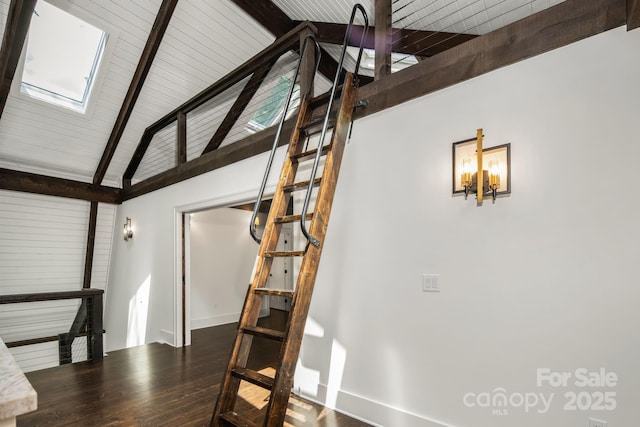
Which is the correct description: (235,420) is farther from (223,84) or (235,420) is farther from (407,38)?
(223,84)

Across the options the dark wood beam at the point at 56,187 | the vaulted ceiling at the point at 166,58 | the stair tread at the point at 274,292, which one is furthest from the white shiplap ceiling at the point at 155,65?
the stair tread at the point at 274,292

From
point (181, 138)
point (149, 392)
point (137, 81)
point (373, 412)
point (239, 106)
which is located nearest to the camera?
point (373, 412)

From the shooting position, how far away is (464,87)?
84.7 inches

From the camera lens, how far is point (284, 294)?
186 cm

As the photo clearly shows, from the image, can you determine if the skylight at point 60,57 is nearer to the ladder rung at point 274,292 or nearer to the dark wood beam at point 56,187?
the dark wood beam at point 56,187

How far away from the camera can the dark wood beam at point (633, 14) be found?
1.55 metres

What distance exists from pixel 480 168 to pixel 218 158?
3.12 meters

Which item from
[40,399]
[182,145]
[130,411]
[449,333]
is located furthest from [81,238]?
[449,333]

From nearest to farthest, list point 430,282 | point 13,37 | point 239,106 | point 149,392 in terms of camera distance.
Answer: point 430,282 < point 149,392 < point 13,37 < point 239,106

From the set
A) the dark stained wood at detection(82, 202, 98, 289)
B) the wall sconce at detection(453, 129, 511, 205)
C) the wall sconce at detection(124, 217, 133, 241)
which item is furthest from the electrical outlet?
the dark stained wood at detection(82, 202, 98, 289)

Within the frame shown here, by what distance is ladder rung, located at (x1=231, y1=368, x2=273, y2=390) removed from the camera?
1675 millimetres

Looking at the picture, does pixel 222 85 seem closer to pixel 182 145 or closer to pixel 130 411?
pixel 182 145

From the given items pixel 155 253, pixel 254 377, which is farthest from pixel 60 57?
pixel 254 377

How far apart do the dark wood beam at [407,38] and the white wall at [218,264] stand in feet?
12.3
